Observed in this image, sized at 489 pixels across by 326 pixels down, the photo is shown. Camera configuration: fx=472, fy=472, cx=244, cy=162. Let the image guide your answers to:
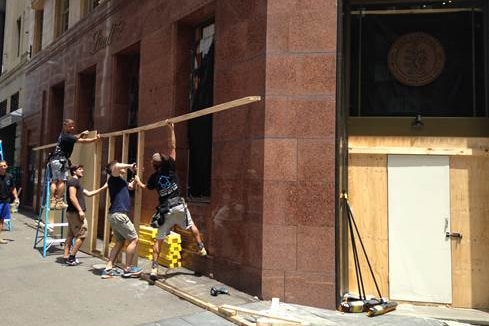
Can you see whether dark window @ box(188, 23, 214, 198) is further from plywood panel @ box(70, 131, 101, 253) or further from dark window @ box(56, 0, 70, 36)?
dark window @ box(56, 0, 70, 36)

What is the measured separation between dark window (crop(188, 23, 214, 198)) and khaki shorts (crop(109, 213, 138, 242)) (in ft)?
4.93

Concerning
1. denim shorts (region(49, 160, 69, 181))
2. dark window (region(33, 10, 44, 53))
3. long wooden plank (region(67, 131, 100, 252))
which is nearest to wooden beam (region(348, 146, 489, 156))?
long wooden plank (region(67, 131, 100, 252))

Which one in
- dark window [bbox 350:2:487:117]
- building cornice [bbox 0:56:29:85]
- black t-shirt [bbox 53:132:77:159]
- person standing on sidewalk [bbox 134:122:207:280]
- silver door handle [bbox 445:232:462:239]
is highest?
building cornice [bbox 0:56:29:85]

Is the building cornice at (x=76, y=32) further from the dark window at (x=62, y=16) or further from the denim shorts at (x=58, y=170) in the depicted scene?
the denim shorts at (x=58, y=170)

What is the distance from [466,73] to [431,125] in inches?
37.9

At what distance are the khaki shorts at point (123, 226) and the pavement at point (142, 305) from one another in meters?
0.72

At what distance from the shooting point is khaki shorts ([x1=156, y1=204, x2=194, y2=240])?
7234 millimetres

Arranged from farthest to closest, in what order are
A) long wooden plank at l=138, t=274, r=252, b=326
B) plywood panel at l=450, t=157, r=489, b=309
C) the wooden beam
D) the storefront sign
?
the storefront sign
the wooden beam
plywood panel at l=450, t=157, r=489, b=309
long wooden plank at l=138, t=274, r=252, b=326

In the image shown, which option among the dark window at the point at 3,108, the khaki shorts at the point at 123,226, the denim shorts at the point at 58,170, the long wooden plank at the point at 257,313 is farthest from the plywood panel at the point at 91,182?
the dark window at the point at 3,108

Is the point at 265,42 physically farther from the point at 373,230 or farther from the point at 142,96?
the point at 142,96

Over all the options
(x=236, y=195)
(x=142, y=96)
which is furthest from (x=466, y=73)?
(x=142, y=96)

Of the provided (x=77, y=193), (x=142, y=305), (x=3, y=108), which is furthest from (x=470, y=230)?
(x=3, y=108)

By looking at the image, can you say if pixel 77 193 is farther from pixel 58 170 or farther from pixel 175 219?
pixel 175 219

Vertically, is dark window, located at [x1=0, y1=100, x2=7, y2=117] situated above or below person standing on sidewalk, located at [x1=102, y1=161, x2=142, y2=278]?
above
